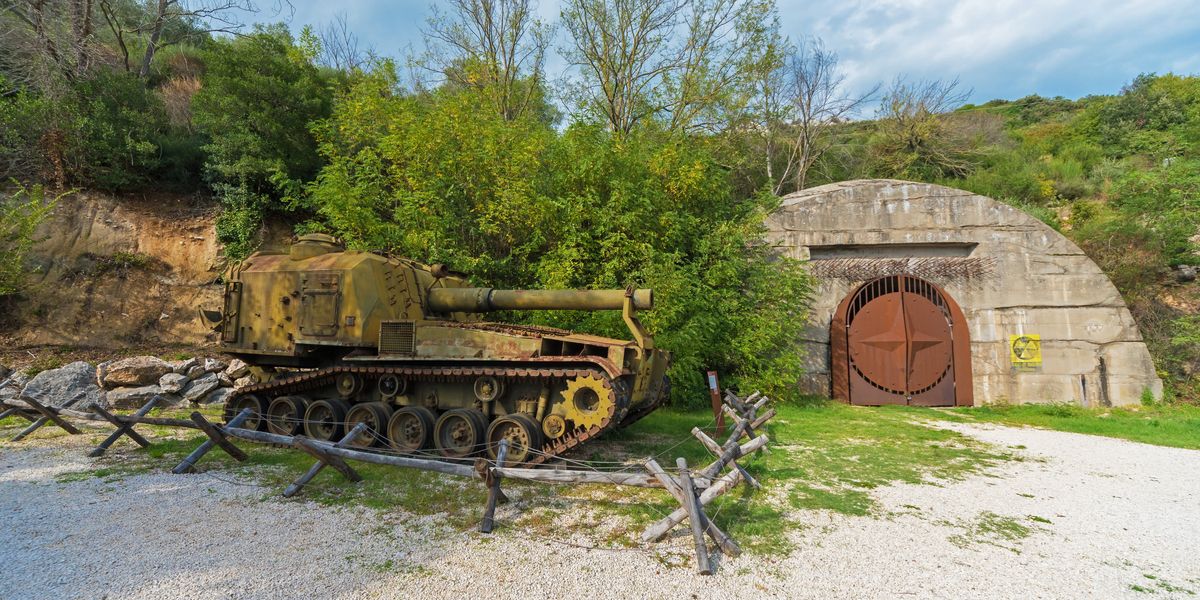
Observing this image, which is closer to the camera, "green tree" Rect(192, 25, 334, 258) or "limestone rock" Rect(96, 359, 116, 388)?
"limestone rock" Rect(96, 359, 116, 388)

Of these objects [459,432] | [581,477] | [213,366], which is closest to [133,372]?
[213,366]

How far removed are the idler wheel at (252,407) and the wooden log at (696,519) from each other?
651cm

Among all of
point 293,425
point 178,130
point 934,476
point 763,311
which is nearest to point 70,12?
point 178,130

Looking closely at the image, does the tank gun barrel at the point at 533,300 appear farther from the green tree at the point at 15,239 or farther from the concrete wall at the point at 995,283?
the green tree at the point at 15,239

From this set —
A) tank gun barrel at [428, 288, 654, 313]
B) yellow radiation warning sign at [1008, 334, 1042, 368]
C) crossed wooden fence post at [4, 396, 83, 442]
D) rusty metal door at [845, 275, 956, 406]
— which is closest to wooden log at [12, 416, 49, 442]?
crossed wooden fence post at [4, 396, 83, 442]

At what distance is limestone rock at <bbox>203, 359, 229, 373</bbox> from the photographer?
40.3 feet

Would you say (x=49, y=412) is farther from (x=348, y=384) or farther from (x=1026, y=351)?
(x=1026, y=351)

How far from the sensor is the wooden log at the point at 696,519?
384cm

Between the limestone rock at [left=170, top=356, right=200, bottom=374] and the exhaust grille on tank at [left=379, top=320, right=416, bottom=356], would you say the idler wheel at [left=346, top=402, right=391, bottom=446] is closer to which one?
the exhaust grille on tank at [left=379, top=320, right=416, bottom=356]

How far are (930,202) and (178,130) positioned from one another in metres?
21.8

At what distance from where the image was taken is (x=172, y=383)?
11383 mm

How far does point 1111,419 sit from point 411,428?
45.1ft

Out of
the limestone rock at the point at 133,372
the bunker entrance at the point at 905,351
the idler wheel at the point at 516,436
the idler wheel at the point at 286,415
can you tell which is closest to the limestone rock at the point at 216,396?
the limestone rock at the point at 133,372

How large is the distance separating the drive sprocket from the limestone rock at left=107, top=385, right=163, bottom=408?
9424mm
